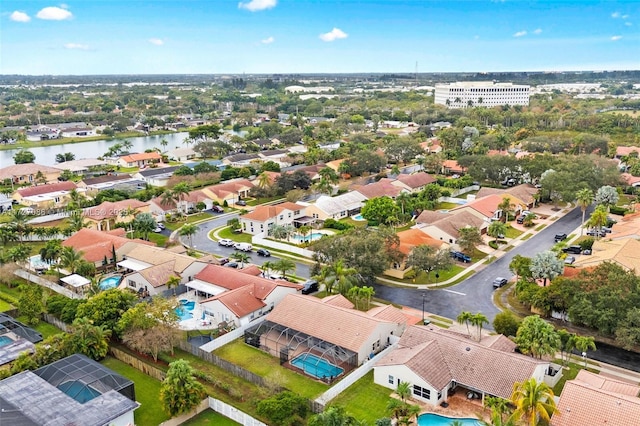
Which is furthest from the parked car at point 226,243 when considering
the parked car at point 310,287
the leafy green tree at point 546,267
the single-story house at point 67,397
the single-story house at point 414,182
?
the single-story house at point 414,182

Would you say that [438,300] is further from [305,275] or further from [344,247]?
[305,275]

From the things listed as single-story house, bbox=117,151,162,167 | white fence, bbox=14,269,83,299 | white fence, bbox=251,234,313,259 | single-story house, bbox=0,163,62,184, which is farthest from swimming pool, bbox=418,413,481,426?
single-story house, bbox=117,151,162,167

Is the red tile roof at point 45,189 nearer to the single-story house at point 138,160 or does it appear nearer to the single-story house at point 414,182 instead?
the single-story house at point 138,160

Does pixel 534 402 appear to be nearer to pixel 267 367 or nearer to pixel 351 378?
pixel 351 378

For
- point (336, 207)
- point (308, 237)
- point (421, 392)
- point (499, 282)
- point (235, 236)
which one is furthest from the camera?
point (336, 207)

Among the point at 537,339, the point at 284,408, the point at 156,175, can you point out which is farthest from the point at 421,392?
the point at 156,175
